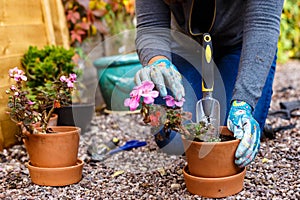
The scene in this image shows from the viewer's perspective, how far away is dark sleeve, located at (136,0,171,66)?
68.7 inches

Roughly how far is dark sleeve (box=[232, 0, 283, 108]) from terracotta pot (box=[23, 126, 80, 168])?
0.62 metres

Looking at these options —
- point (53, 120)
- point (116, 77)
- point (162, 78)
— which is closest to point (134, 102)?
point (162, 78)

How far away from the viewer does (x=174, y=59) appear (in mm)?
2039

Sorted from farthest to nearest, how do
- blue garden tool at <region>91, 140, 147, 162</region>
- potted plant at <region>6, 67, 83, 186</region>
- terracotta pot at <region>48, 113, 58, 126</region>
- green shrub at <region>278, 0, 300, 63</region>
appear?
green shrub at <region>278, 0, 300, 63</region>
terracotta pot at <region>48, 113, 58, 126</region>
blue garden tool at <region>91, 140, 147, 162</region>
potted plant at <region>6, 67, 83, 186</region>

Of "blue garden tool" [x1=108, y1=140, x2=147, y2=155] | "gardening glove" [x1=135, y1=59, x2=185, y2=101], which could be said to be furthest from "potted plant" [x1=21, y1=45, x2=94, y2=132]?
"gardening glove" [x1=135, y1=59, x2=185, y2=101]

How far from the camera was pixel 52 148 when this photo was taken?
155cm

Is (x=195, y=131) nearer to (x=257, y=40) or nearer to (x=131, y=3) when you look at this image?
(x=257, y=40)

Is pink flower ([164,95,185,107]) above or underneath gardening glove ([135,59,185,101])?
underneath

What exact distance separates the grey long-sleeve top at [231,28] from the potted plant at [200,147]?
18 centimetres

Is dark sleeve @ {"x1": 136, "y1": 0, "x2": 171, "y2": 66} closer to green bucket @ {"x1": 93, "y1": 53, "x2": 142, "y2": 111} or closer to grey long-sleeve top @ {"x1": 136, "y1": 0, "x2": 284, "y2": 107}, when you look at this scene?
grey long-sleeve top @ {"x1": 136, "y1": 0, "x2": 284, "y2": 107}

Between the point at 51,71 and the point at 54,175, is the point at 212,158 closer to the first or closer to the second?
the point at 54,175

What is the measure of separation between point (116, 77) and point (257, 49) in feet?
4.70

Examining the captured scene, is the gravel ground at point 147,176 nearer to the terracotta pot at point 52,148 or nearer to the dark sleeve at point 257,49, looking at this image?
the terracotta pot at point 52,148

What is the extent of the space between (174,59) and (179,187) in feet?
2.39
